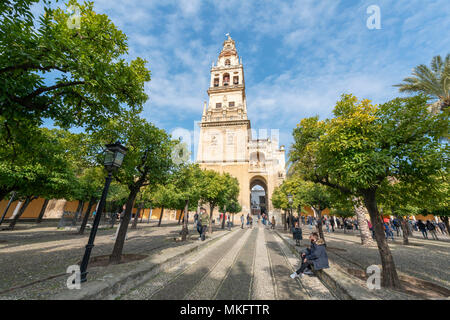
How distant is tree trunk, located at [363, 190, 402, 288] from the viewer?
4504mm

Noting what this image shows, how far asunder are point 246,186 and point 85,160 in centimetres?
3419

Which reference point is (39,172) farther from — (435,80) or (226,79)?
(226,79)

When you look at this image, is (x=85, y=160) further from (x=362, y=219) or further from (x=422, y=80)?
(x=422, y=80)

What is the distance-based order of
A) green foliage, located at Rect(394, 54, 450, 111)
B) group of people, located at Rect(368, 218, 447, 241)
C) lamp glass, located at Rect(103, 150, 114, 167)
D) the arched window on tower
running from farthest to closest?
the arched window on tower → group of people, located at Rect(368, 218, 447, 241) → green foliage, located at Rect(394, 54, 450, 111) → lamp glass, located at Rect(103, 150, 114, 167)

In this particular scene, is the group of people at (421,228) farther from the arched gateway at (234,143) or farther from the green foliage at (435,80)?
the arched gateway at (234,143)

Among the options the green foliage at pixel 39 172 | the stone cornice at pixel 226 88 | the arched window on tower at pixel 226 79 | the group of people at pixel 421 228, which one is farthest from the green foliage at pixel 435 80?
the arched window on tower at pixel 226 79

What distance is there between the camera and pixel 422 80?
1435 centimetres

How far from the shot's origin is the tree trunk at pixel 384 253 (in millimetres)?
4504

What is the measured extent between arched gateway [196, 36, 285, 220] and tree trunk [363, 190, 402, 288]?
32.0 meters

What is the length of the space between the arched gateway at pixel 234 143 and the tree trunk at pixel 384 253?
3205 centimetres

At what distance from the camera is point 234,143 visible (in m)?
41.4

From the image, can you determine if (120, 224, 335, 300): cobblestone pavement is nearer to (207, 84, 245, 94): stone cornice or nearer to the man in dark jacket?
the man in dark jacket

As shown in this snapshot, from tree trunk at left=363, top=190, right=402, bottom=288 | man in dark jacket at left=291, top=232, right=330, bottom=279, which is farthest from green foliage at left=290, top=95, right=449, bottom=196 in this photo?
man in dark jacket at left=291, top=232, right=330, bottom=279
